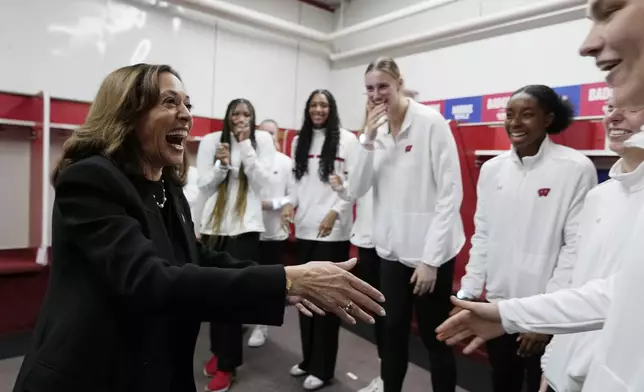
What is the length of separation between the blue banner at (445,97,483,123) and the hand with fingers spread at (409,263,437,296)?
8.87 ft

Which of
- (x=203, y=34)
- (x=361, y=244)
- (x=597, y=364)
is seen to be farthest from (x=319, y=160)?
(x=203, y=34)

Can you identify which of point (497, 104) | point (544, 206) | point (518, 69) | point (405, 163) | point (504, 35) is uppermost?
point (504, 35)

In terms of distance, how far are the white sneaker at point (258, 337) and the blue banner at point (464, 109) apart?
8.74 ft

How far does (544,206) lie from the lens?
72.9 inches

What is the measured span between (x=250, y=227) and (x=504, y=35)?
10.5 ft

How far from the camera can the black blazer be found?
0.97 meters

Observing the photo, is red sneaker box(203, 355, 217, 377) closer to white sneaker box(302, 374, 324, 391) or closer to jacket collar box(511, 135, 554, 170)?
white sneaker box(302, 374, 324, 391)

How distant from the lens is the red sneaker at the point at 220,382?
103 inches

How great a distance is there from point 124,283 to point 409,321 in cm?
150

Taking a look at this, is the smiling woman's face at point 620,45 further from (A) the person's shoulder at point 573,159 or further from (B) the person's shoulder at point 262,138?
(B) the person's shoulder at point 262,138

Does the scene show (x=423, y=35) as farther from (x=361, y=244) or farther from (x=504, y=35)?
(x=361, y=244)

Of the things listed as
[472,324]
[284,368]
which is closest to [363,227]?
[284,368]

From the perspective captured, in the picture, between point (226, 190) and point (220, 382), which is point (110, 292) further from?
point (220, 382)

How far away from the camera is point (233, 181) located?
2729mm
